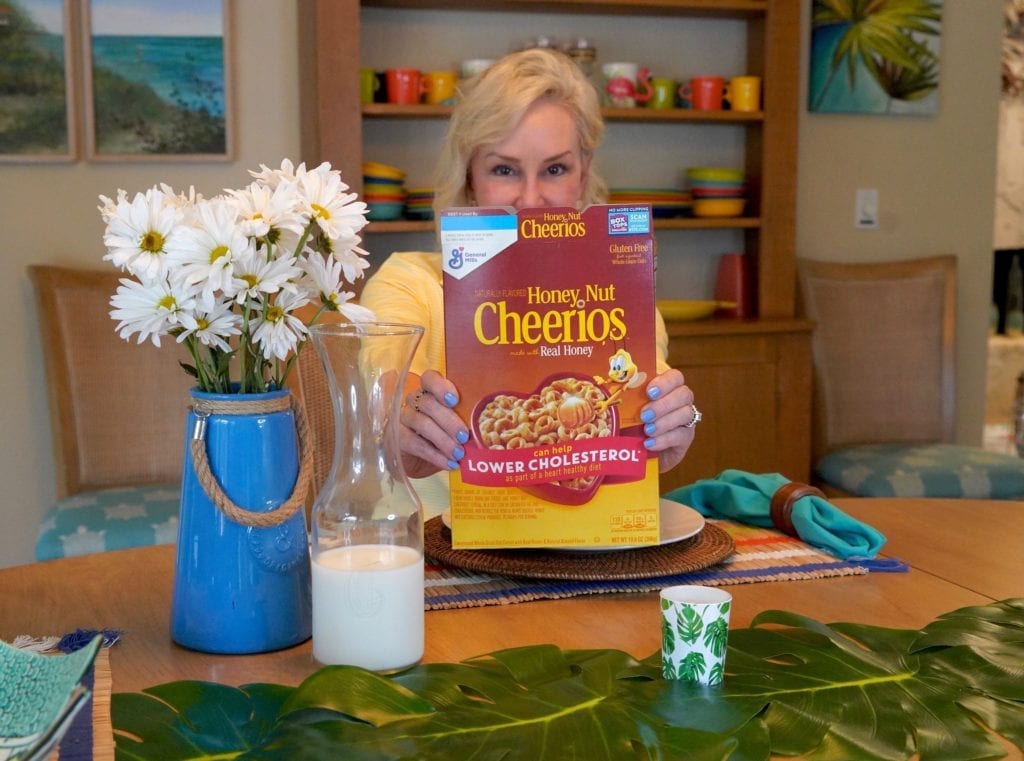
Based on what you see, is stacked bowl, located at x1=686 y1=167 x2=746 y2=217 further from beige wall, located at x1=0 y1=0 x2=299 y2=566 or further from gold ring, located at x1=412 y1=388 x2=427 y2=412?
gold ring, located at x1=412 y1=388 x2=427 y2=412

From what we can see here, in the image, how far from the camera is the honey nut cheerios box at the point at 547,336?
4.16 ft

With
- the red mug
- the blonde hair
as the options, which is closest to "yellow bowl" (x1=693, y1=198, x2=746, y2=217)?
the red mug

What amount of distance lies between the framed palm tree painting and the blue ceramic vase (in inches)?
119

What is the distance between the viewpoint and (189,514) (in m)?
1.13

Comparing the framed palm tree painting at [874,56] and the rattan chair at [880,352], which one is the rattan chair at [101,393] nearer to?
the rattan chair at [880,352]

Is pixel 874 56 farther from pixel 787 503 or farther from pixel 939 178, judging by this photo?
pixel 787 503

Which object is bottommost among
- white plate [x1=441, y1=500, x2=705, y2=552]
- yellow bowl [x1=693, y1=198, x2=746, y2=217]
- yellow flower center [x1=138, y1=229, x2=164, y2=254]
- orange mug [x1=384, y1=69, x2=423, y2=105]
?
white plate [x1=441, y1=500, x2=705, y2=552]

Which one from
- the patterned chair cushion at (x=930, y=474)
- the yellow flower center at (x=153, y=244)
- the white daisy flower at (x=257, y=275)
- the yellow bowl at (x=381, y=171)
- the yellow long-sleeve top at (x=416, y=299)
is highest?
the yellow bowl at (x=381, y=171)

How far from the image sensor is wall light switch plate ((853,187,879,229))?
3863 millimetres

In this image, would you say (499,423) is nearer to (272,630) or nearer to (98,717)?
(272,630)

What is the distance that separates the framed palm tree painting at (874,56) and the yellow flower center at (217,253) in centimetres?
305

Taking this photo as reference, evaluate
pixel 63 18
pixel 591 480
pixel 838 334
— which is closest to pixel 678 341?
pixel 838 334

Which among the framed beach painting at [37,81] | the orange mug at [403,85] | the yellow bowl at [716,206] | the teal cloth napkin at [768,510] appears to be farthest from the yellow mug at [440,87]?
the teal cloth napkin at [768,510]

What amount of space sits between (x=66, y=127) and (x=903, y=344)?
249 centimetres
